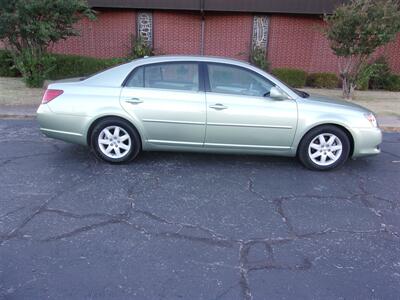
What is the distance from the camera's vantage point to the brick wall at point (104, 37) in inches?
578

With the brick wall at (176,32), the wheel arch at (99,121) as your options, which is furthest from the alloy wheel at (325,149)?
the brick wall at (176,32)

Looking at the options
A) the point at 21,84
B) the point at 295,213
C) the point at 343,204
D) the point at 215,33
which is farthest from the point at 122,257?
the point at 215,33

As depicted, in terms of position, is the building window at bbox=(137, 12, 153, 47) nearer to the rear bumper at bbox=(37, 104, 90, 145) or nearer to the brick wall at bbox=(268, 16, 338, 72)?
the brick wall at bbox=(268, 16, 338, 72)

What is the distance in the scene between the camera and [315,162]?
4.89 m

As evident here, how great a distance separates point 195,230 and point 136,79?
8.03 feet

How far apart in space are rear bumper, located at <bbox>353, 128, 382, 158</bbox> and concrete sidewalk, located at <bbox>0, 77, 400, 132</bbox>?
125 inches

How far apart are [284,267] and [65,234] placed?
1902 millimetres

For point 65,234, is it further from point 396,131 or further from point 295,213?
point 396,131

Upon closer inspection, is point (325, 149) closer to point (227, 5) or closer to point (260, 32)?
point (227, 5)

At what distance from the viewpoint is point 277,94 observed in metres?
4.62

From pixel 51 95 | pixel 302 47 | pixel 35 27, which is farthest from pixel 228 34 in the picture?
pixel 51 95

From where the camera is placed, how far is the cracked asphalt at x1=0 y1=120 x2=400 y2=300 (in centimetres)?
258

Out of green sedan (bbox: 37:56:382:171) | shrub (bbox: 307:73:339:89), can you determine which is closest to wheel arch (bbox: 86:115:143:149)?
green sedan (bbox: 37:56:382:171)

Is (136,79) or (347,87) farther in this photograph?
(347,87)
